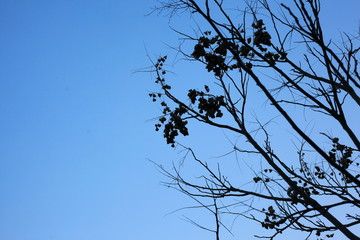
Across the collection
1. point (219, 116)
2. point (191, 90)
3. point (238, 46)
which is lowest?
point (219, 116)

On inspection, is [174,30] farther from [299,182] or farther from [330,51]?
[299,182]

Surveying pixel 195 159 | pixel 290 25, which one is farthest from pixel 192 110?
pixel 290 25

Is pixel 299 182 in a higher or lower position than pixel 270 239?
higher

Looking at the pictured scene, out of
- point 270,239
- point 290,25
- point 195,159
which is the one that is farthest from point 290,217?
point 290,25

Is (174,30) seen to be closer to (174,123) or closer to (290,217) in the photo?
(174,123)

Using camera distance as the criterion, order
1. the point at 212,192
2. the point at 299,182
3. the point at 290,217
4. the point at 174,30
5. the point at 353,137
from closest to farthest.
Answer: the point at 353,137, the point at 290,217, the point at 212,192, the point at 174,30, the point at 299,182

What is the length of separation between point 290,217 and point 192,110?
5.68 feet

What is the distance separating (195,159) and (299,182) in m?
1.68

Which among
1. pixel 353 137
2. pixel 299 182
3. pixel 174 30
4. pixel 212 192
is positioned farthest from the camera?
pixel 299 182

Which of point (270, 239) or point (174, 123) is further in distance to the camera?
point (174, 123)

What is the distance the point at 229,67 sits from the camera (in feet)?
13.6

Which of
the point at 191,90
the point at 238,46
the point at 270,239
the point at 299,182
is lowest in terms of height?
the point at 270,239

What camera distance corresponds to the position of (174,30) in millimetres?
3898

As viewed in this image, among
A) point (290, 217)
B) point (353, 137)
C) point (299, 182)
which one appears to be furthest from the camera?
point (299, 182)
